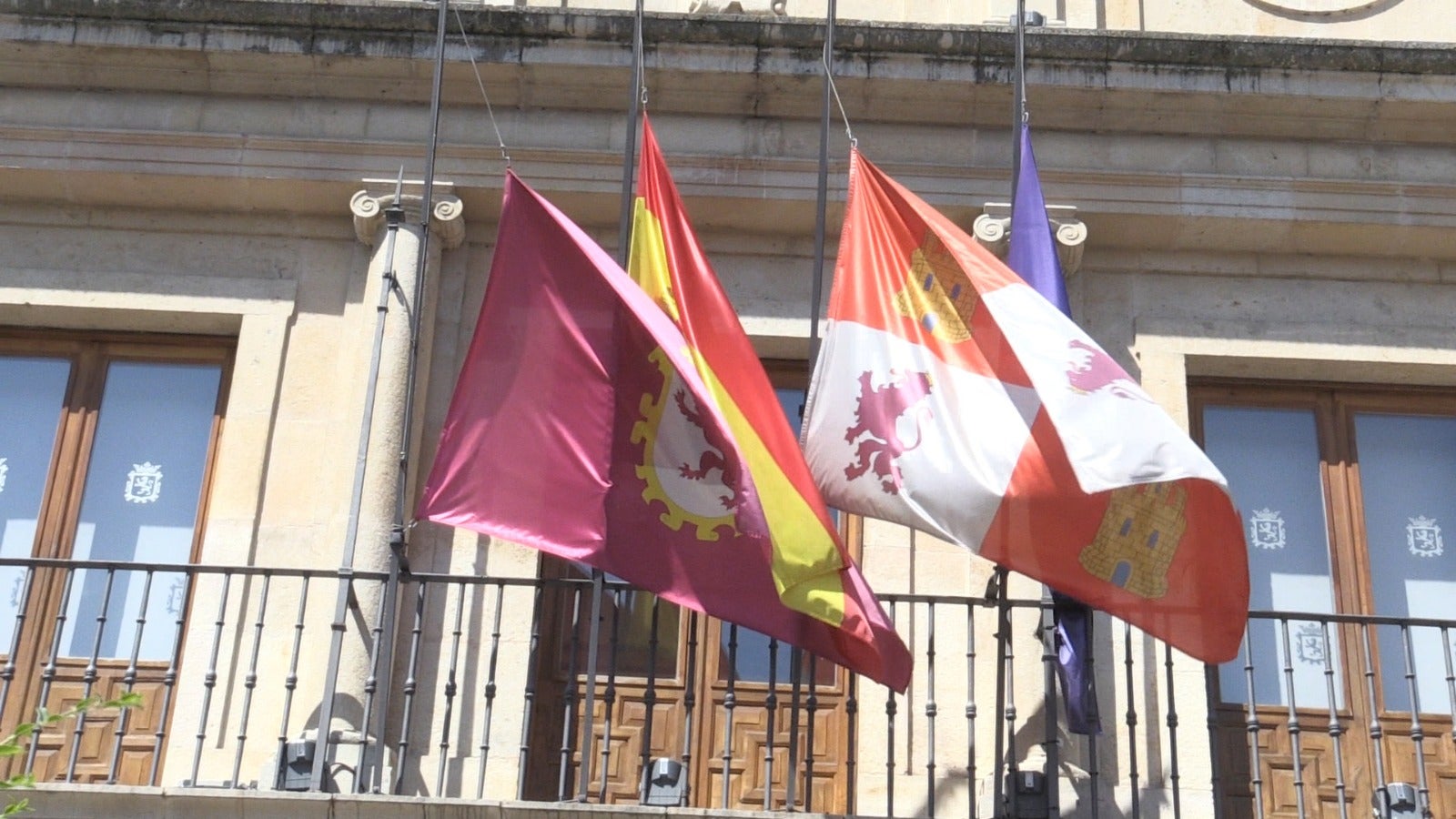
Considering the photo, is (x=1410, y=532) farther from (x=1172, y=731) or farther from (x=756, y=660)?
(x=756, y=660)

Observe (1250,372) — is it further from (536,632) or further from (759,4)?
(536,632)

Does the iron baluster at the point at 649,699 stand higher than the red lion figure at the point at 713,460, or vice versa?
→ the red lion figure at the point at 713,460

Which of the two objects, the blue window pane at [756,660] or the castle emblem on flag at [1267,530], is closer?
the blue window pane at [756,660]

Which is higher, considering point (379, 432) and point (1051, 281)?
point (1051, 281)

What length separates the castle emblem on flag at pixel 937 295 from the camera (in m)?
8.09

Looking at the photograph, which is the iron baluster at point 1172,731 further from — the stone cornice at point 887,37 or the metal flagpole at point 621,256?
the stone cornice at point 887,37

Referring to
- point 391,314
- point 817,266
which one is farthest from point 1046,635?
point 391,314

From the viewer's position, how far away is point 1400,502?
931 cm

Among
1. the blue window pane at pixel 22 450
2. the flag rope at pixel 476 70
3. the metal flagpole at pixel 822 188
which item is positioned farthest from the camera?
the flag rope at pixel 476 70

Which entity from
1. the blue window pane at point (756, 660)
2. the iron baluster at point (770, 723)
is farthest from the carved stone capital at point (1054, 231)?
the iron baluster at point (770, 723)

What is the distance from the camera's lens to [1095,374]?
7.80m

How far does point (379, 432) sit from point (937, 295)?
2463 millimetres

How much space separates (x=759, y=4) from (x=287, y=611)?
364 cm

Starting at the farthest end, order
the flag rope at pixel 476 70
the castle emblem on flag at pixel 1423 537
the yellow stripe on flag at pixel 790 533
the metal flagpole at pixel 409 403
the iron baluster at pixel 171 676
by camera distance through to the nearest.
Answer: the flag rope at pixel 476 70 → the castle emblem on flag at pixel 1423 537 → the metal flagpole at pixel 409 403 → the iron baluster at pixel 171 676 → the yellow stripe on flag at pixel 790 533
